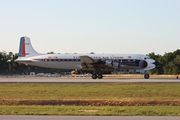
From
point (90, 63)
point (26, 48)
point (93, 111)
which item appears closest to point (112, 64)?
point (90, 63)

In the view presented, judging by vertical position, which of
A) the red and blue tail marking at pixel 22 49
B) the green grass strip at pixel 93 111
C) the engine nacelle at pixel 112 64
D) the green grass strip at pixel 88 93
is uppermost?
the red and blue tail marking at pixel 22 49

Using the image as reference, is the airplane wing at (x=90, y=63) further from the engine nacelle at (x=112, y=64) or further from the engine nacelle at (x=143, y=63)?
the engine nacelle at (x=143, y=63)

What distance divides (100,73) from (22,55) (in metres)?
15.5

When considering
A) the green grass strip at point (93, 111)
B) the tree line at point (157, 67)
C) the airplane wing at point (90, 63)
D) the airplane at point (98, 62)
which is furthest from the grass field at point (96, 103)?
the tree line at point (157, 67)

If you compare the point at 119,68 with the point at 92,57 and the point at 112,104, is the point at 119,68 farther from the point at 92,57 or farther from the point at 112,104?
the point at 112,104

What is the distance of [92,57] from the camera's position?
207 feet

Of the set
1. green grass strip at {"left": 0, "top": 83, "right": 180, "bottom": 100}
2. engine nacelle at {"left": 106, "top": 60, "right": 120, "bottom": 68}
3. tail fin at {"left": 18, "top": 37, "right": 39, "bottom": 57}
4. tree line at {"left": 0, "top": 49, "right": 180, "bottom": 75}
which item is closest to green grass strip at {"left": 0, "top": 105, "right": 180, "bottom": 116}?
green grass strip at {"left": 0, "top": 83, "right": 180, "bottom": 100}

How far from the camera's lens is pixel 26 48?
68500 millimetres

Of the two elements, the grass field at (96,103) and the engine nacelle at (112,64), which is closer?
the grass field at (96,103)

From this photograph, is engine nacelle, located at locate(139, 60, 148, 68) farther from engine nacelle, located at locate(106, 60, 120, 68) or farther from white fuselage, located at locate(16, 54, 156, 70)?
engine nacelle, located at locate(106, 60, 120, 68)

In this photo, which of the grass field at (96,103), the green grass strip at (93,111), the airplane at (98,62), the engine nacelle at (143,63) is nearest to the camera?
the green grass strip at (93,111)

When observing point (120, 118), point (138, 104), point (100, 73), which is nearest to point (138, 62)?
point (100, 73)

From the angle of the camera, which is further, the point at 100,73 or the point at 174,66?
the point at 174,66

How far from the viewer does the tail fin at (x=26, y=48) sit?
2657 inches
